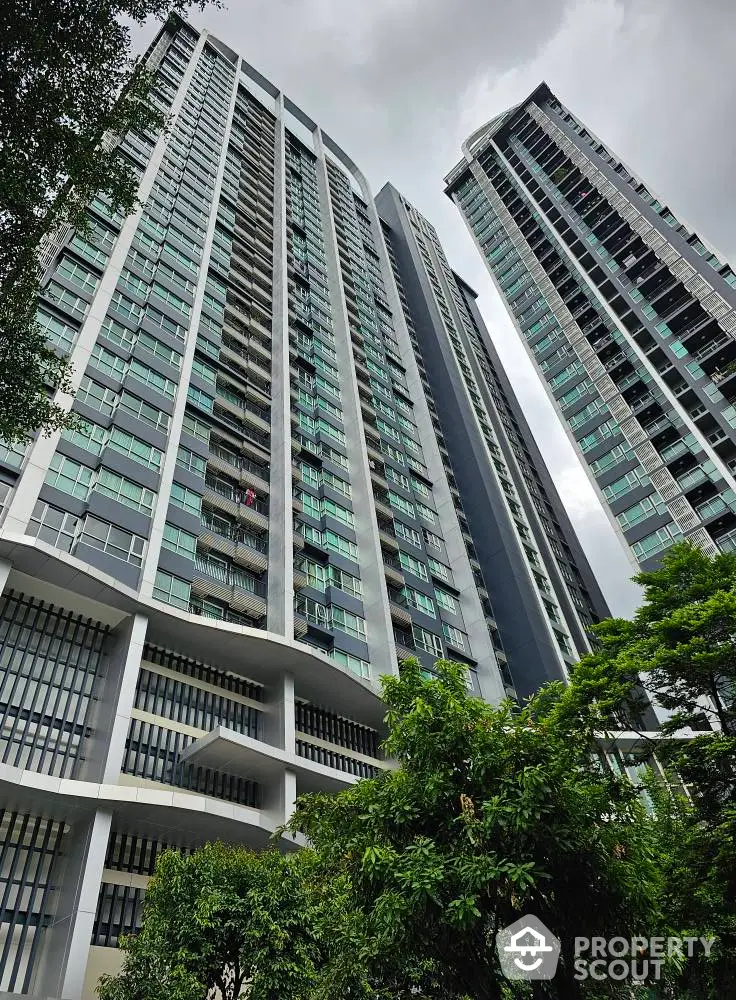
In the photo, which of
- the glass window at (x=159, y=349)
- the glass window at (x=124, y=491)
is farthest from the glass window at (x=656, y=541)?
the glass window at (x=159, y=349)

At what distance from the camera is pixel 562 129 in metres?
58.9

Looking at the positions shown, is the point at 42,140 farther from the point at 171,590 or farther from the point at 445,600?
the point at 445,600

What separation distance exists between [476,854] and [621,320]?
42.3m

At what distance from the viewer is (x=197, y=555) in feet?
104

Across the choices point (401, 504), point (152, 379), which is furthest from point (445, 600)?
point (152, 379)

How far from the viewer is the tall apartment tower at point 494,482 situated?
44188 mm

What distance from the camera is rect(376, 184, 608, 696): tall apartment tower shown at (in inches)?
1740

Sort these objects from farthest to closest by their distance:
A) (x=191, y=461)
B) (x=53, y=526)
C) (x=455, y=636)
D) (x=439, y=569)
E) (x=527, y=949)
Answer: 1. (x=439, y=569)
2. (x=455, y=636)
3. (x=191, y=461)
4. (x=53, y=526)
5. (x=527, y=949)

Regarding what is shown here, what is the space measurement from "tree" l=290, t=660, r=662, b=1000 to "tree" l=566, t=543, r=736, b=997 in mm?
2197

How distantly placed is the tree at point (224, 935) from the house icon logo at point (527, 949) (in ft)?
17.3

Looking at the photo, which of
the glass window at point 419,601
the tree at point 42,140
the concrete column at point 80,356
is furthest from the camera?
the glass window at point 419,601

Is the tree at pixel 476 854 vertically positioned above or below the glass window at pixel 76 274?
below

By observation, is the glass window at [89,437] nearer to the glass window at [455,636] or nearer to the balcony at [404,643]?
the balcony at [404,643]

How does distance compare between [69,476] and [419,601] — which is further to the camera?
[419,601]
